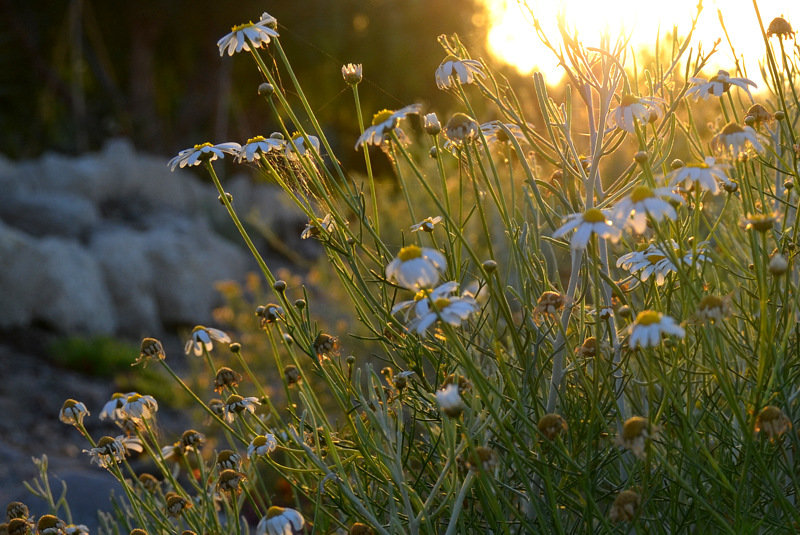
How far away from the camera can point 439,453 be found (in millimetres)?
2131

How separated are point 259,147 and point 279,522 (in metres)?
0.85

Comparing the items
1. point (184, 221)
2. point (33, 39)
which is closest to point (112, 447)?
point (184, 221)

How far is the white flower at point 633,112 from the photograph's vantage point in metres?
1.69

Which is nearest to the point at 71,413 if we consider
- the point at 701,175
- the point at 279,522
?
the point at 279,522

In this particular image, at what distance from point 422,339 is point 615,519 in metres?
0.66

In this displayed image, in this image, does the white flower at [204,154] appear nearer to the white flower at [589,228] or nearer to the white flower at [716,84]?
the white flower at [589,228]

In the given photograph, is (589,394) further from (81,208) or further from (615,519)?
(81,208)

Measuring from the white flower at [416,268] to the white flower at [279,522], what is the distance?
49cm

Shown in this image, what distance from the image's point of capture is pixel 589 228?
143 cm

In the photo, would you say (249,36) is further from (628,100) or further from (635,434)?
(635,434)

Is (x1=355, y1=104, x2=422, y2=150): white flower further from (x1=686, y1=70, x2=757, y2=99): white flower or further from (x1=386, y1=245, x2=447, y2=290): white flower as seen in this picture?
(x1=686, y1=70, x2=757, y2=99): white flower

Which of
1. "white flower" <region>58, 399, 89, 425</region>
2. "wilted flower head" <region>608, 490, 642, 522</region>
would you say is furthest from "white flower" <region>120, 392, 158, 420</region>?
"wilted flower head" <region>608, 490, 642, 522</region>

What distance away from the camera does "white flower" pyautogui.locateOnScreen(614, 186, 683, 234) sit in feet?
4.56

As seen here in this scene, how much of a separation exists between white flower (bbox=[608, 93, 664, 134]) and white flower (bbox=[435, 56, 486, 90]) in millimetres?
301
